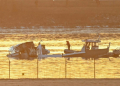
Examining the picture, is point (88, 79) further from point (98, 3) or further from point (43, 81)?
point (98, 3)

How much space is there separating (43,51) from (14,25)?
81241mm

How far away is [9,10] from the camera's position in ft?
487

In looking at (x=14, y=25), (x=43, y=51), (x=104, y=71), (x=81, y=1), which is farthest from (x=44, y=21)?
(x=104, y=71)

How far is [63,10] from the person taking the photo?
14838 centimetres

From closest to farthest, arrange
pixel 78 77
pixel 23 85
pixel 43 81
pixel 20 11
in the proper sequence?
pixel 23 85 → pixel 43 81 → pixel 78 77 → pixel 20 11

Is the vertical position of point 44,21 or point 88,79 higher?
point 44,21

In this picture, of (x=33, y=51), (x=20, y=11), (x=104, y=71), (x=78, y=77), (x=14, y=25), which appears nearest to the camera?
(x=78, y=77)

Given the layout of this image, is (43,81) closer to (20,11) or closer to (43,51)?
(43,51)

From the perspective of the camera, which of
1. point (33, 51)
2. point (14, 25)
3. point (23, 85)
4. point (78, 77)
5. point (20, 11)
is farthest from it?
point (20, 11)

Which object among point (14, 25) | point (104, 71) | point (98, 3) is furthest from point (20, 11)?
point (104, 71)

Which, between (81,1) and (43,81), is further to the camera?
(81,1)

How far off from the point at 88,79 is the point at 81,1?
130342 mm

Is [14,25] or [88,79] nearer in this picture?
[88,79]

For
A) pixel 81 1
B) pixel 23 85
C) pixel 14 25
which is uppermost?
pixel 81 1
